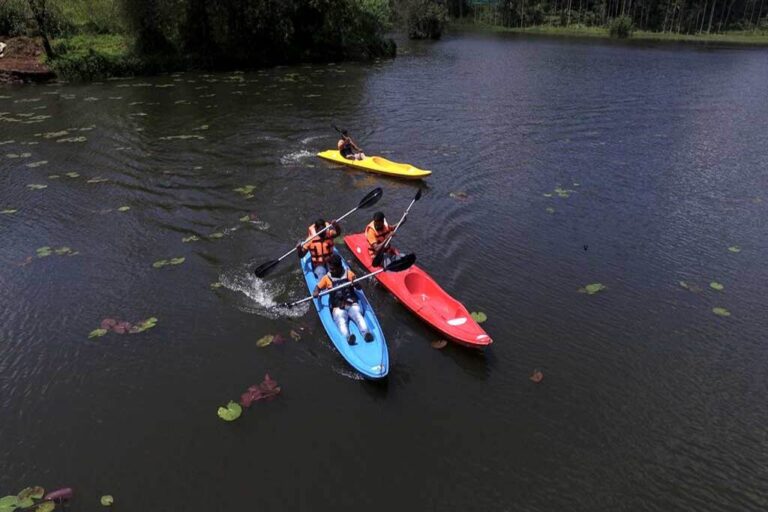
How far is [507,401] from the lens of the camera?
8648mm

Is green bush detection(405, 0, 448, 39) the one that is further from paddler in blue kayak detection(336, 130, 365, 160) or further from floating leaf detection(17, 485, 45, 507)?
floating leaf detection(17, 485, 45, 507)

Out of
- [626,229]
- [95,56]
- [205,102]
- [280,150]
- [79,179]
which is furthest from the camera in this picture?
[95,56]

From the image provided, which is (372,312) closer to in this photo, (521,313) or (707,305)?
(521,313)

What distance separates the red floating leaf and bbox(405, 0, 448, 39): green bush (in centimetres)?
6744

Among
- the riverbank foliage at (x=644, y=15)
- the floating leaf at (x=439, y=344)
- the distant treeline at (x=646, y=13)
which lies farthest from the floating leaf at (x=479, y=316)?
the distant treeline at (x=646, y=13)

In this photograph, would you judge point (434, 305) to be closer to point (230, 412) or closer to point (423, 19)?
point (230, 412)

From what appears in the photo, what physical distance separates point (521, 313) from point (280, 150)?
13.3 meters

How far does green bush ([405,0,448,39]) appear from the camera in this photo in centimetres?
6894

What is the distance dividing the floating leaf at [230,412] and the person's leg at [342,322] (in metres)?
2.19

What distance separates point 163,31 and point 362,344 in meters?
35.1

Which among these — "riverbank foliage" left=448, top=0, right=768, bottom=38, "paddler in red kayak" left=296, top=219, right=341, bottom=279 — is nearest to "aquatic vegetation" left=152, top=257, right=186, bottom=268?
"paddler in red kayak" left=296, top=219, right=341, bottom=279

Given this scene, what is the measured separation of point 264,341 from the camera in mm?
9859

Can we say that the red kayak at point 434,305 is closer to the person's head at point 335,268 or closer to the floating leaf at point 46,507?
the person's head at point 335,268

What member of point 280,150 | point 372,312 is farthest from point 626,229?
point 280,150
